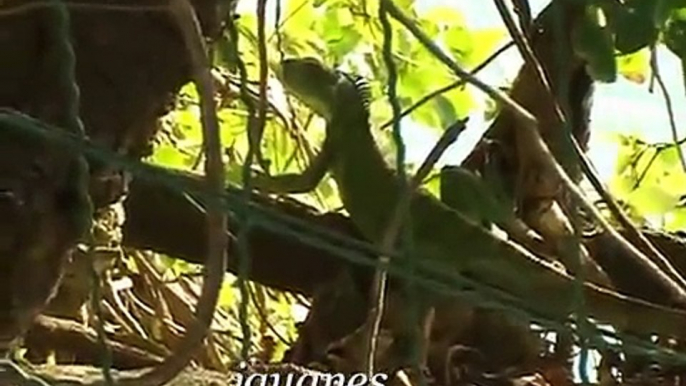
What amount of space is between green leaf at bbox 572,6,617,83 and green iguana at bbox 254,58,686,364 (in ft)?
0.27

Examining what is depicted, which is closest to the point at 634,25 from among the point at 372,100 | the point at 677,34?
the point at 677,34

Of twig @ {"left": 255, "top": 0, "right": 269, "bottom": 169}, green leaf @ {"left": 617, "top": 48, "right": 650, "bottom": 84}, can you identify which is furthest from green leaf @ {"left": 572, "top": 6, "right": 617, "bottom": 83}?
green leaf @ {"left": 617, "top": 48, "right": 650, "bottom": 84}

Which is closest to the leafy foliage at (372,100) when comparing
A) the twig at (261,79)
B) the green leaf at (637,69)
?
the green leaf at (637,69)

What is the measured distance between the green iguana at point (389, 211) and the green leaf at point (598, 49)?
0.08m

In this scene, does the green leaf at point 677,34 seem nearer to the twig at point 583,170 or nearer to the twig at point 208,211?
the twig at point 583,170

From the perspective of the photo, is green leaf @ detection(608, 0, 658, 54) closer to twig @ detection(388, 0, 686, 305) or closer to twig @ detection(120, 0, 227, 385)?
twig @ detection(388, 0, 686, 305)

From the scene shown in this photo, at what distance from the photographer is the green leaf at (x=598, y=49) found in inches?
22.5

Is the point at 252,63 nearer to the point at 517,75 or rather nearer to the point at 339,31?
the point at 339,31

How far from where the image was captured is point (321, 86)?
630 millimetres

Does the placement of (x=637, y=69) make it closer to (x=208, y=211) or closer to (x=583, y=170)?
(x=583, y=170)

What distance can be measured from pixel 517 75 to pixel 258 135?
318 mm

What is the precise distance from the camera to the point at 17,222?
66 centimetres

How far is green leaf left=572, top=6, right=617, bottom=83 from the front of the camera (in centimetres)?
57

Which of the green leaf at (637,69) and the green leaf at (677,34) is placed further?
the green leaf at (637,69)
